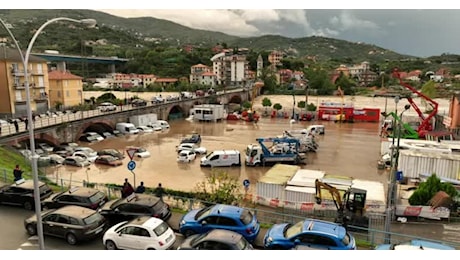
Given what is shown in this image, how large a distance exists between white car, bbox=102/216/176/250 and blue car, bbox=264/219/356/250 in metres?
2.90

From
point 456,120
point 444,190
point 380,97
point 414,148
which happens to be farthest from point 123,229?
point 380,97

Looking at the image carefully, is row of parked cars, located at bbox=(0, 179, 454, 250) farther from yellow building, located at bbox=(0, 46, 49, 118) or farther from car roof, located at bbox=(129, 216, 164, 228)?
yellow building, located at bbox=(0, 46, 49, 118)

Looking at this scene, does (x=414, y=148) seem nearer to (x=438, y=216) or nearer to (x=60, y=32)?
(x=438, y=216)

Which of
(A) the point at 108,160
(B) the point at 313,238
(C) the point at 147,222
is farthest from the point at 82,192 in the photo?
(A) the point at 108,160

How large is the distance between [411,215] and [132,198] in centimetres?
1183

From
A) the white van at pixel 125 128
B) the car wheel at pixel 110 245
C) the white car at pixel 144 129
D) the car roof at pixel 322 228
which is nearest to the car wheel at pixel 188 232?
the car wheel at pixel 110 245

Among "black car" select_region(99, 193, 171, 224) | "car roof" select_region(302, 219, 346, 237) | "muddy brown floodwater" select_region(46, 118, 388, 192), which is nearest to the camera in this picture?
"car roof" select_region(302, 219, 346, 237)

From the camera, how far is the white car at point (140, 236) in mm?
10352

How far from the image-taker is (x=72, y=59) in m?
110

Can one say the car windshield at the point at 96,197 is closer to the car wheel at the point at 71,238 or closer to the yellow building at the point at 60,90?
the car wheel at the point at 71,238

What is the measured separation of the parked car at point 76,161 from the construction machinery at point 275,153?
12489mm

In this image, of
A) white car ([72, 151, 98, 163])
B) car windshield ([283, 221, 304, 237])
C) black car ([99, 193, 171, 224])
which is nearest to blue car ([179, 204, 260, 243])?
car windshield ([283, 221, 304, 237])

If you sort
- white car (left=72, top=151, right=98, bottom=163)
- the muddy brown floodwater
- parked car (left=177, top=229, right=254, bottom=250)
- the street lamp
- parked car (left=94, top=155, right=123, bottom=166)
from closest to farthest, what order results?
1. the street lamp
2. parked car (left=177, top=229, right=254, bottom=250)
3. the muddy brown floodwater
4. parked car (left=94, top=155, right=123, bottom=166)
5. white car (left=72, top=151, right=98, bottom=163)

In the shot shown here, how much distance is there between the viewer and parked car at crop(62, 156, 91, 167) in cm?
2866
